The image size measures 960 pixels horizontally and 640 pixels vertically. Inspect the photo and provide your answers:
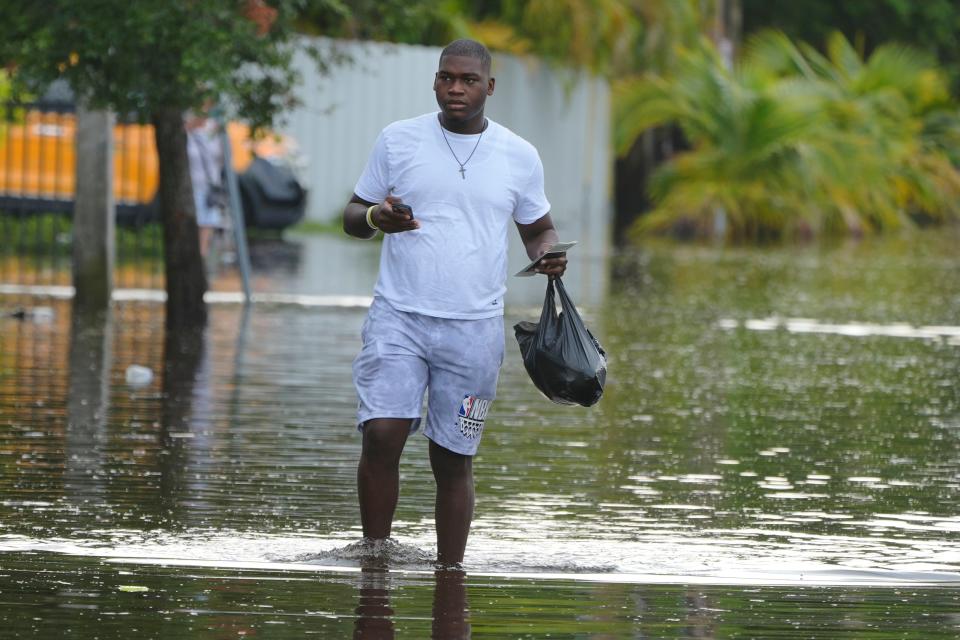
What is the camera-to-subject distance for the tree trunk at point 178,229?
13719 mm

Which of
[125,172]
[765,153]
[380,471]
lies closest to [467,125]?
[380,471]

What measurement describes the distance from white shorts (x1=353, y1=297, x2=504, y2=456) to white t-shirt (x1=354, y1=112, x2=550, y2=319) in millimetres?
57

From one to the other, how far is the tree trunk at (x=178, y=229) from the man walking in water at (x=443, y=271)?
22.9 feet

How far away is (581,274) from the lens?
847 inches

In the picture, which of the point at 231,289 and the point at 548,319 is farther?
the point at 231,289

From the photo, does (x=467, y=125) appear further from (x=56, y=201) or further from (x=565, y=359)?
(x=56, y=201)

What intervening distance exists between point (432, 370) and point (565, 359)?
0.41 meters

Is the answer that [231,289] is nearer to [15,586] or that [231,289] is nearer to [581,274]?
[581,274]

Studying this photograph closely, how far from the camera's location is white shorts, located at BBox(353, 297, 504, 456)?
6.51m

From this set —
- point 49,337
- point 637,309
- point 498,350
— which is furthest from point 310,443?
point 637,309

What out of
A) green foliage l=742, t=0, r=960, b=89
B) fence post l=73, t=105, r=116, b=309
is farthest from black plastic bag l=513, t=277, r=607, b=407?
green foliage l=742, t=0, r=960, b=89

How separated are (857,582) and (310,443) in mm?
3456

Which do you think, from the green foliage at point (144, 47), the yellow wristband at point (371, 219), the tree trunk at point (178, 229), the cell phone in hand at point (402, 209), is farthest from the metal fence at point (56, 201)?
the cell phone in hand at point (402, 209)

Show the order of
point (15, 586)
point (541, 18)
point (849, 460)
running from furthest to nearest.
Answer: point (541, 18), point (849, 460), point (15, 586)
